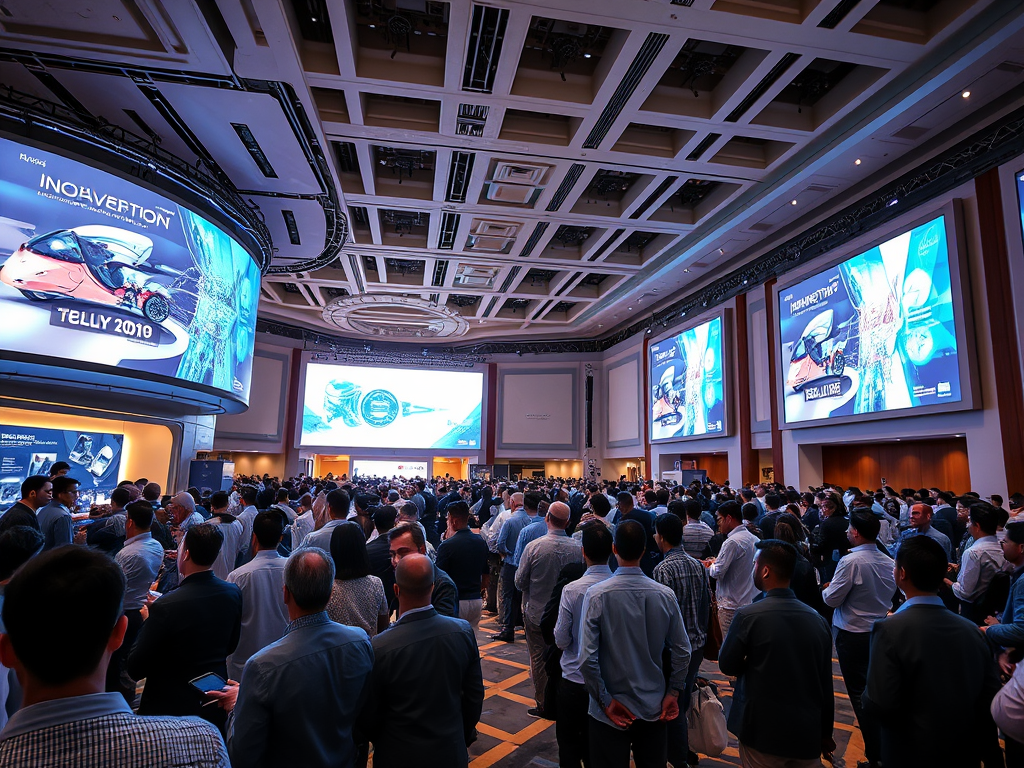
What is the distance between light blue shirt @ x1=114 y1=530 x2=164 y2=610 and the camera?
3678 mm

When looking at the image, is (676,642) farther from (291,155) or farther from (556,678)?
(291,155)

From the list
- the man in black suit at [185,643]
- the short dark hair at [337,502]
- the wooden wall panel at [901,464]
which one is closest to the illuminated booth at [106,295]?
the short dark hair at [337,502]

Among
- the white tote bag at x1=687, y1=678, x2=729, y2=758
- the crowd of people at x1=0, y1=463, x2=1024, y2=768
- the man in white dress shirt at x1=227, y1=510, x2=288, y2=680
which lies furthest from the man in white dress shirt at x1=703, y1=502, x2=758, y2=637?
the man in white dress shirt at x1=227, y1=510, x2=288, y2=680

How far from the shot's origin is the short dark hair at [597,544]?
2.98 meters

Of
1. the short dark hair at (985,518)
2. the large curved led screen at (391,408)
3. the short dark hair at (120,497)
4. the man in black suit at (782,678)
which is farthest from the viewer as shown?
the large curved led screen at (391,408)

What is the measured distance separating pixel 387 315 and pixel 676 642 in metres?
21.3

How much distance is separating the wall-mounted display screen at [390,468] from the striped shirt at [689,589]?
73.6ft

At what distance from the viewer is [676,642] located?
8.56 feet

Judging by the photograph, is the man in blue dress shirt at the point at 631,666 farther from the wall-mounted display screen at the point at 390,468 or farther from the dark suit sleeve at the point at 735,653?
the wall-mounted display screen at the point at 390,468

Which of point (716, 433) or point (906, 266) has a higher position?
point (906, 266)

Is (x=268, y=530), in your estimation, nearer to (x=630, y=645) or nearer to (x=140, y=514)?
(x=140, y=514)

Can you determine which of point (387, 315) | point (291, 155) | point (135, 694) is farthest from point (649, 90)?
point (387, 315)

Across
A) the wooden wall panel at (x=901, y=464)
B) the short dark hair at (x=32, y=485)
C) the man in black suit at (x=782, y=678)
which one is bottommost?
the man in black suit at (x=782, y=678)

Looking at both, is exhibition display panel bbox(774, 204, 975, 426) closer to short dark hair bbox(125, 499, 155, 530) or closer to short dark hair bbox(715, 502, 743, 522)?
short dark hair bbox(715, 502, 743, 522)
